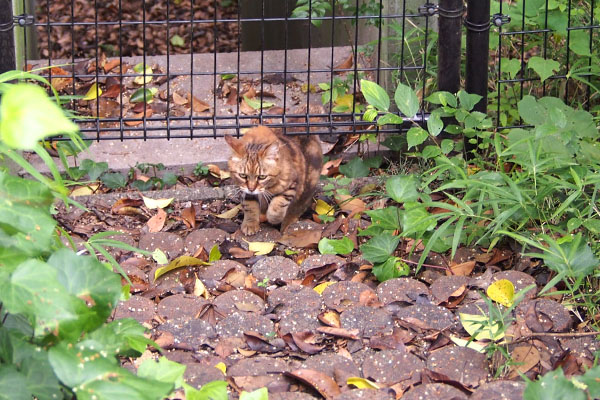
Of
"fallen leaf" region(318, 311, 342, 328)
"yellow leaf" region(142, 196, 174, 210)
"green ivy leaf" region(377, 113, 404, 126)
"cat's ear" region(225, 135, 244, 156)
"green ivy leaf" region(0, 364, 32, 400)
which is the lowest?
"fallen leaf" region(318, 311, 342, 328)

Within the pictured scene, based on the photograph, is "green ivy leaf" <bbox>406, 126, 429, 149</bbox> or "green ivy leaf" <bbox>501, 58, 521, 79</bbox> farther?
"green ivy leaf" <bbox>501, 58, 521, 79</bbox>

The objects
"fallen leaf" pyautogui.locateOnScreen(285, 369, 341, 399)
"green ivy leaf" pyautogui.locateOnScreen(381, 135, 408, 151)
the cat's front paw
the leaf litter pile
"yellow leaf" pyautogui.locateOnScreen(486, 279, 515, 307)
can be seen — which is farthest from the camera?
"green ivy leaf" pyautogui.locateOnScreen(381, 135, 408, 151)

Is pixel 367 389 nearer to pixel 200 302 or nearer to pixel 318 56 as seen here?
pixel 200 302

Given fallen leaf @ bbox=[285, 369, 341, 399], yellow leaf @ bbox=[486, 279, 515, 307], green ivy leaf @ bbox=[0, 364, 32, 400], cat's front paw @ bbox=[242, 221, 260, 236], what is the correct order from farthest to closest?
1. cat's front paw @ bbox=[242, 221, 260, 236]
2. yellow leaf @ bbox=[486, 279, 515, 307]
3. fallen leaf @ bbox=[285, 369, 341, 399]
4. green ivy leaf @ bbox=[0, 364, 32, 400]

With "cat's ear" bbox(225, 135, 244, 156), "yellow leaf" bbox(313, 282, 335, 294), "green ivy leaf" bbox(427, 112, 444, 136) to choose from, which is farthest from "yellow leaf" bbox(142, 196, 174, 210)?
"green ivy leaf" bbox(427, 112, 444, 136)

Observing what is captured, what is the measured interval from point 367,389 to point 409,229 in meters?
0.91

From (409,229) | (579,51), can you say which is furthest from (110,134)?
(579,51)

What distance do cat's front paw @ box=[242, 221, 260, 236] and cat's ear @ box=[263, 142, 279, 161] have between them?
34cm

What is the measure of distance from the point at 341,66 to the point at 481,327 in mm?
2953

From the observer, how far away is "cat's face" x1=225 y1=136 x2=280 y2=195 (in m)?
4.34

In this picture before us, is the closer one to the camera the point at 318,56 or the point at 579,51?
the point at 579,51

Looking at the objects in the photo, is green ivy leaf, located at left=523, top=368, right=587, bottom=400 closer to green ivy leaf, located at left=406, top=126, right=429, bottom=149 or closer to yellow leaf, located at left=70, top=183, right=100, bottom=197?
green ivy leaf, located at left=406, top=126, right=429, bottom=149

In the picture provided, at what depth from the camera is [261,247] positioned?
13.7 ft

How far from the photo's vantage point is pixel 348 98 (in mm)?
5188
